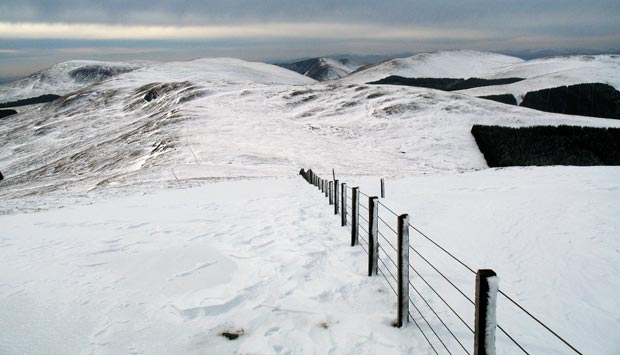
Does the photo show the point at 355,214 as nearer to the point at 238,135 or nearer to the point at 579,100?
the point at 238,135

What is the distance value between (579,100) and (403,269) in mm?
162849

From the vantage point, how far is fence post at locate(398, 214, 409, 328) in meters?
6.13

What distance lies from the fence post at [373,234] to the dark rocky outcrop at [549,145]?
163 feet

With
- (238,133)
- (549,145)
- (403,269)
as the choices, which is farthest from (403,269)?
(549,145)

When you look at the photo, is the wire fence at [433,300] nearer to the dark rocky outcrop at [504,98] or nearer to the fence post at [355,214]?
the fence post at [355,214]

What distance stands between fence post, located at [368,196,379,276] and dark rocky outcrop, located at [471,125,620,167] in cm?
4980

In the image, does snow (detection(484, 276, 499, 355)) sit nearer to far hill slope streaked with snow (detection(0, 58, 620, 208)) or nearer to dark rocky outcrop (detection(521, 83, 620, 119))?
far hill slope streaked with snow (detection(0, 58, 620, 208))

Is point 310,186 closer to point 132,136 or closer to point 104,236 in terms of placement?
point 104,236

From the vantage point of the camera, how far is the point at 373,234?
26.4 feet

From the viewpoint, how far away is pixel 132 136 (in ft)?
209

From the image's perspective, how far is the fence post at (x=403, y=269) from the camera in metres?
6.13

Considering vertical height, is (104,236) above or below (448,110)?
below

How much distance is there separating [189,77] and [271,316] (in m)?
154

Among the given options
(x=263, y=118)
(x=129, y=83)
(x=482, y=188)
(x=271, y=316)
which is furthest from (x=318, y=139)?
(x=129, y=83)
